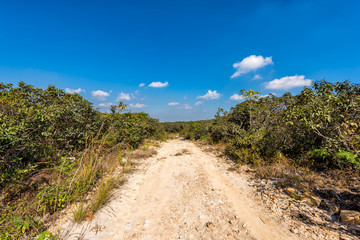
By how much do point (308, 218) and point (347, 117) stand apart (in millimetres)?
2691

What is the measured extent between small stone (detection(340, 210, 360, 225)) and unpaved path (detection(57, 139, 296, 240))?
1.18 meters

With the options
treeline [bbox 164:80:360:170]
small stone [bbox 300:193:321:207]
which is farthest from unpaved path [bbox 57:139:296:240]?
treeline [bbox 164:80:360:170]

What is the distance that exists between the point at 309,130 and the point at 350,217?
369 cm

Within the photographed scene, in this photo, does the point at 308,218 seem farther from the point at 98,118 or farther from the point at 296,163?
the point at 98,118

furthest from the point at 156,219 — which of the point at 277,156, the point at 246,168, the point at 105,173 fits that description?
the point at 277,156

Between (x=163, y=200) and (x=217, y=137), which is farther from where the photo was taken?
(x=217, y=137)

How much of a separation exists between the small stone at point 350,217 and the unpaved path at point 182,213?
118cm

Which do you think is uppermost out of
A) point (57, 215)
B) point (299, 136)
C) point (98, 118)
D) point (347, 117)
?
point (98, 118)

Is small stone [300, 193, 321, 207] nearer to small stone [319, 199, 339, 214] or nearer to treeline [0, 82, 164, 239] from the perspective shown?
small stone [319, 199, 339, 214]

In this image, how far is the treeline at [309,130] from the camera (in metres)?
3.38

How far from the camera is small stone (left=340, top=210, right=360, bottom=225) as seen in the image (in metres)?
2.54

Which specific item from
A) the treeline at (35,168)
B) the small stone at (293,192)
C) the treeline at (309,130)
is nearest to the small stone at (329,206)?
the small stone at (293,192)

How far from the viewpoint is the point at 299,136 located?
6.28 meters

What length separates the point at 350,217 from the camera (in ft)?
8.55
